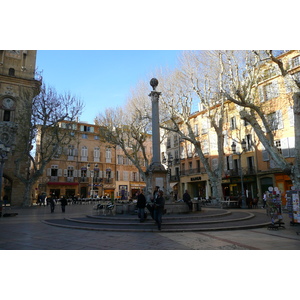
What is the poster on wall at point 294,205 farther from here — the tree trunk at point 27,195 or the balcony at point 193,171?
the balcony at point 193,171

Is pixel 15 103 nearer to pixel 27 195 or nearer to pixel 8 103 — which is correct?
pixel 8 103

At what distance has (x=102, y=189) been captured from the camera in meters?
47.9

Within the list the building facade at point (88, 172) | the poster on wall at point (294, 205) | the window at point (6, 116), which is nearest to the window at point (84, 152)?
the building facade at point (88, 172)

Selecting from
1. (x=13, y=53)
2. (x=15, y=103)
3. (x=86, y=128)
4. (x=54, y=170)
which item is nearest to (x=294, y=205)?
(x=15, y=103)

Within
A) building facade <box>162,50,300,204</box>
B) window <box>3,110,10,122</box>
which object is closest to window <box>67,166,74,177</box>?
window <box>3,110,10,122</box>

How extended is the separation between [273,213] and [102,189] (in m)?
40.1

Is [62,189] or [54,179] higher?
[54,179]

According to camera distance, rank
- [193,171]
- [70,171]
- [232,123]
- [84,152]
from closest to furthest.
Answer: [232,123]
[193,171]
[70,171]
[84,152]

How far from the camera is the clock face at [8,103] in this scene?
3153cm

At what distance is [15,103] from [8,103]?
30.2 inches

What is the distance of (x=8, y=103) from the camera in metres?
31.7
